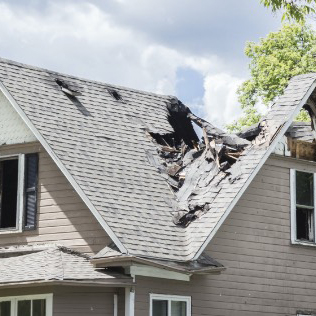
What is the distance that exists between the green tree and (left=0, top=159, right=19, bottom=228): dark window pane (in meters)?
17.2

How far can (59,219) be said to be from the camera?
20.4 meters

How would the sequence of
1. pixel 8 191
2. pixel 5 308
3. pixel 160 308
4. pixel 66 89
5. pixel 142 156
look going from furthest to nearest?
pixel 66 89
pixel 142 156
pixel 8 191
pixel 160 308
pixel 5 308

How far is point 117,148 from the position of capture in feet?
72.4

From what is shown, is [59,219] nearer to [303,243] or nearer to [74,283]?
[74,283]

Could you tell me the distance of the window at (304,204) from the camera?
879 inches

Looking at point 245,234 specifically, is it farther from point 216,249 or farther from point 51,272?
point 51,272

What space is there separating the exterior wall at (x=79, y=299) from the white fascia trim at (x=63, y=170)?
0.98m

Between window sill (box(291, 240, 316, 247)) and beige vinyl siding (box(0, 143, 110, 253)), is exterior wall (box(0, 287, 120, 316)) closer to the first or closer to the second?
beige vinyl siding (box(0, 143, 110, 253))

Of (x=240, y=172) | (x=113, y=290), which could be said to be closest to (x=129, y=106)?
(x=240, y=172)

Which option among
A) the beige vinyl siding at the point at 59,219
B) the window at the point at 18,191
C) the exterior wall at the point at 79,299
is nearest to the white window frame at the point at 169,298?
the exterior wall at the point at 79,299

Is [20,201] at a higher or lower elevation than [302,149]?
lower

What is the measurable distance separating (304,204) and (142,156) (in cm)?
363

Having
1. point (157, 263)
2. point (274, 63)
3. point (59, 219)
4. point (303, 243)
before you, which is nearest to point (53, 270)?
point (157, 263)

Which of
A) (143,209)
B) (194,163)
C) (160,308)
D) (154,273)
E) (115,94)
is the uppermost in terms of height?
(115,94)
